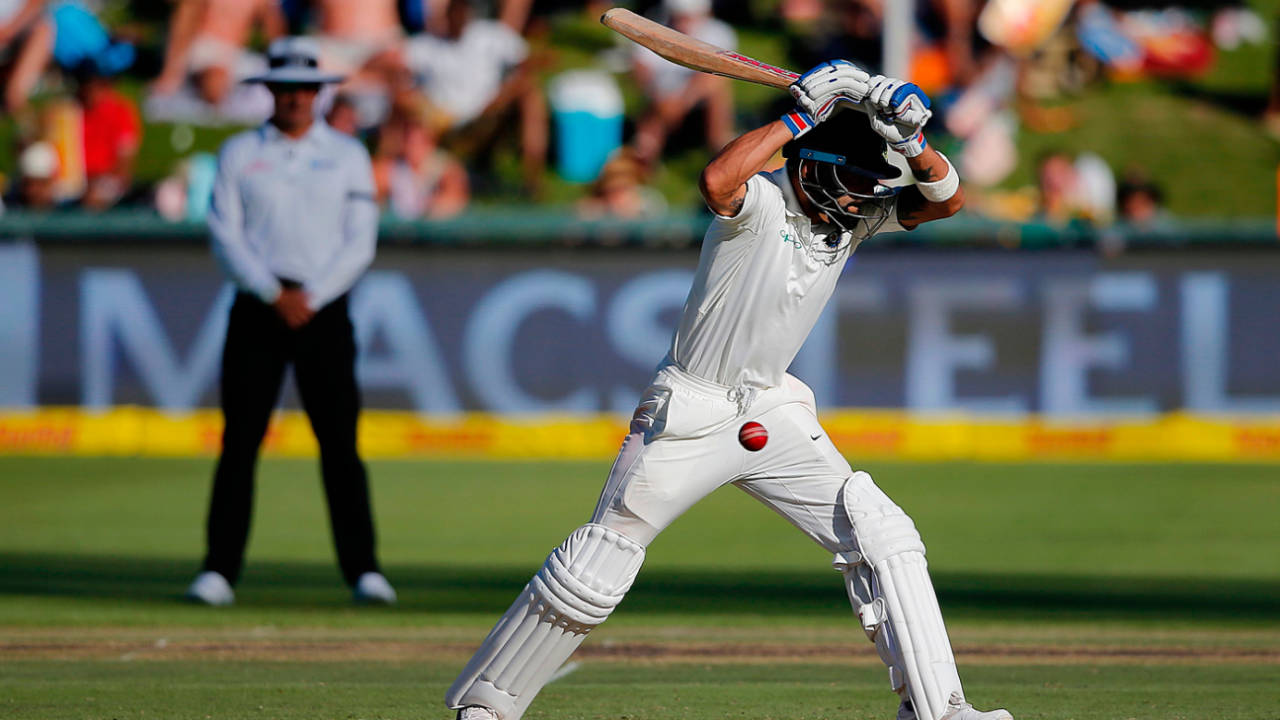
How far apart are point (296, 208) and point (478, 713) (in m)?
3.45

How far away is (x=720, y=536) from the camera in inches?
363

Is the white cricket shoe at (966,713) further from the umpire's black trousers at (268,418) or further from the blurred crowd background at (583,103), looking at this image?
the blurred crowd background at (583,103)

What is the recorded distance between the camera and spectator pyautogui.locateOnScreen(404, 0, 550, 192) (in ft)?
49.9

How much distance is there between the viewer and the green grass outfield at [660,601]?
525 centimetres

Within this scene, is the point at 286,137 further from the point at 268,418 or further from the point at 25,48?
the point at 25,48

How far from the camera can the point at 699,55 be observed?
14.9 feet

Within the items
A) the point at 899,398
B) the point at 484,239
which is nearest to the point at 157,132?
the point at 484,239

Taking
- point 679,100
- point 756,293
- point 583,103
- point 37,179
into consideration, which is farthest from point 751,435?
point 583,103

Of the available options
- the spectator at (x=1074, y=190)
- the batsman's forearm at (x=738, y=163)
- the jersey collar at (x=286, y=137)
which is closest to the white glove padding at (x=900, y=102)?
the batsman's forearm at (x=738, y=163)

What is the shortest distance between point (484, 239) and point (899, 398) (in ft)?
10.5

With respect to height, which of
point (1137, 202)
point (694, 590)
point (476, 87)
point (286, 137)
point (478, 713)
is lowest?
point (694, 590)

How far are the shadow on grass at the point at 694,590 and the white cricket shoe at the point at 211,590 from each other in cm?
12

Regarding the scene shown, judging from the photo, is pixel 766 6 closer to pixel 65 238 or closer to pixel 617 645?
pixel 65 238

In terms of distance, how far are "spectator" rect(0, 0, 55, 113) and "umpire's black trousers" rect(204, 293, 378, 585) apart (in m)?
10.3
